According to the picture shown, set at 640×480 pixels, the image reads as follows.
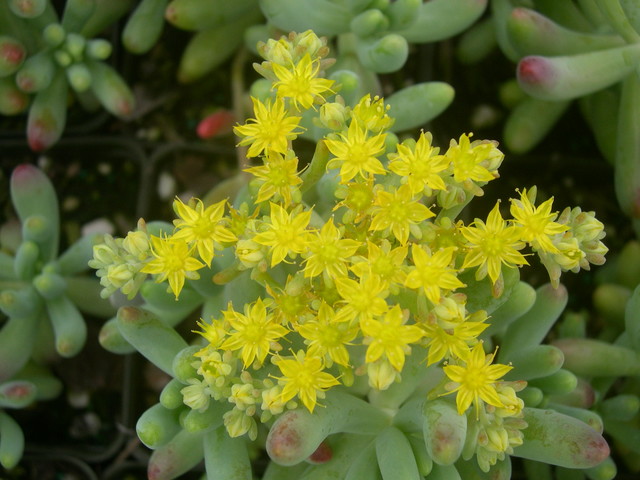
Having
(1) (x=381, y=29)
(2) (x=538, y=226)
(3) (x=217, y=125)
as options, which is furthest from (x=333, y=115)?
(3) (x=217, y=125)

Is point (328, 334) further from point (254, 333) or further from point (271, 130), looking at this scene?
point (271, 130)

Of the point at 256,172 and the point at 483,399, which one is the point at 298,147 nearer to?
the point at 256,172

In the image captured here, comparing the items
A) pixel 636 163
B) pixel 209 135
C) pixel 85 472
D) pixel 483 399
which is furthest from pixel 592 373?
pixel 85 472

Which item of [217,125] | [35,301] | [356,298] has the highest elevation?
[356,298]

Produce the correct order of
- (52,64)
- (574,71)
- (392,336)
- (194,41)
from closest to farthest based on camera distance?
(392,336), (574,71), (52,64), (194,41)

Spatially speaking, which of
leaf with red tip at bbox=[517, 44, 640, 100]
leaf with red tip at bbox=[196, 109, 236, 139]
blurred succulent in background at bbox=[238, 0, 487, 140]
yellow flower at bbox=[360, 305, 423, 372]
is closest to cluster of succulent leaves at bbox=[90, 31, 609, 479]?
yellow flower at bbox=[360, 305, 423, 372]

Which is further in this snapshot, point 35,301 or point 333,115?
point 35,301

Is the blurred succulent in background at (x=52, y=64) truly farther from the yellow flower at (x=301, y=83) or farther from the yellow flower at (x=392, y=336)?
the yellow flower at (x=392, y=336)
